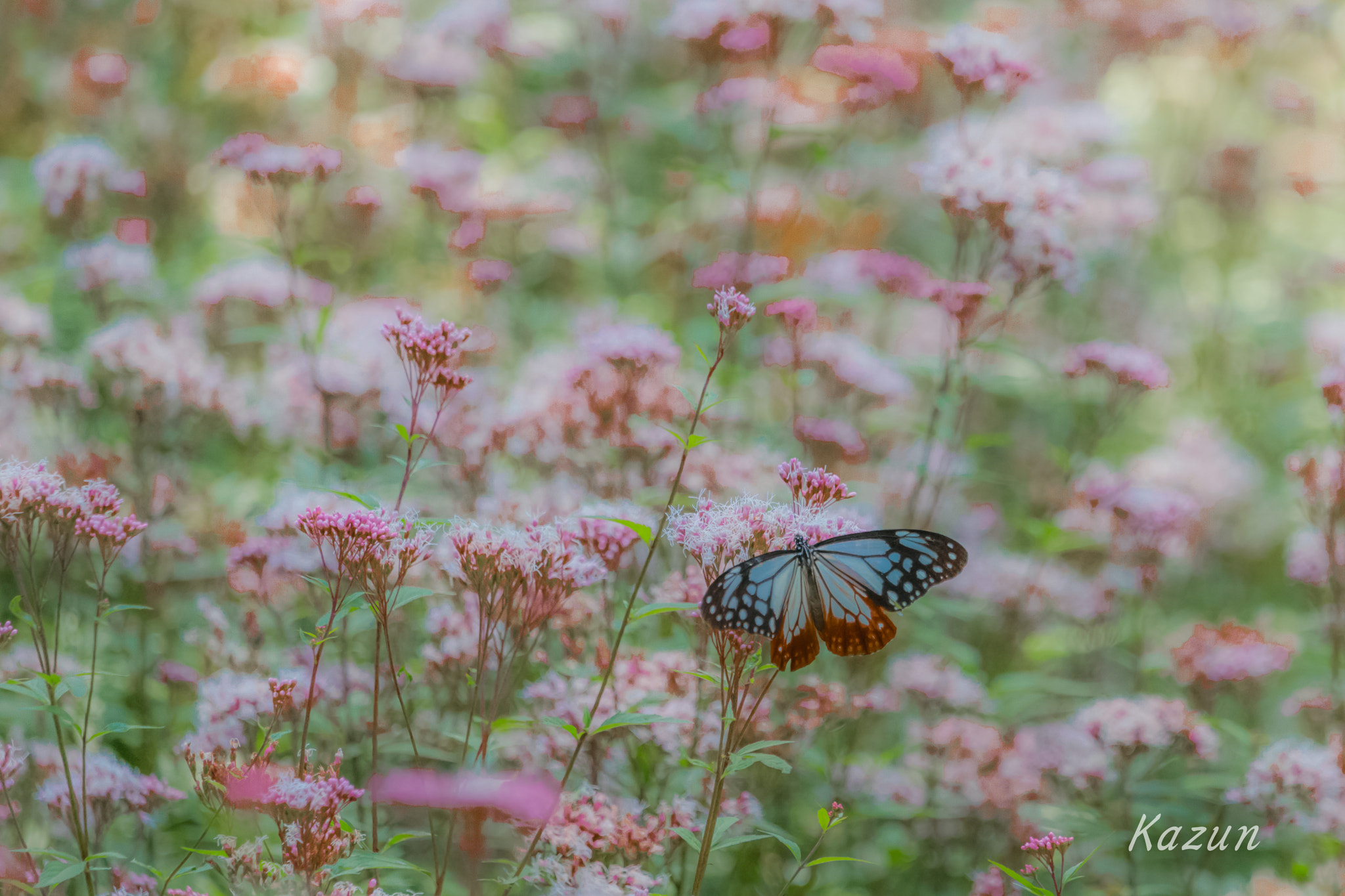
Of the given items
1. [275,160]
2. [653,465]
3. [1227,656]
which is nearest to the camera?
[275,160]

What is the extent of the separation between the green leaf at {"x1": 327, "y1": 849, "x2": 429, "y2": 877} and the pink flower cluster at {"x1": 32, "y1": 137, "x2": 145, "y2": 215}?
320 cm

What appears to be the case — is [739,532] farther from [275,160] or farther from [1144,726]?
[275,160]

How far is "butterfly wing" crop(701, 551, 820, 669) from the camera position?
6.25 feet

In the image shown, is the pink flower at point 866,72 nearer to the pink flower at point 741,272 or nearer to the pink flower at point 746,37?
the pink flower at point 746,37

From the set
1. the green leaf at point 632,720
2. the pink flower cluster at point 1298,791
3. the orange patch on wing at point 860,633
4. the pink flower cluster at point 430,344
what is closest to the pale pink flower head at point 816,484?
the orange patch on wing at point 860,633

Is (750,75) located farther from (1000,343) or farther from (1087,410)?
(1000,343)

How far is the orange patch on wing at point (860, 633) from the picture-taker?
2092 millimetres

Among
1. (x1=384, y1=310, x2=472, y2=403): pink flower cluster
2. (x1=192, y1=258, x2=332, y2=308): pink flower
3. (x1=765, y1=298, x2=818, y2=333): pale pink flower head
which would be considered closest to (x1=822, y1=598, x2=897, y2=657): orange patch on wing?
(x1=384, y1=310, x2=472, y2=403): pink flower cluster

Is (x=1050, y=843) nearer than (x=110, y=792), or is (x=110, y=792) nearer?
(x=1050, y=843)

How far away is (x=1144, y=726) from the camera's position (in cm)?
300

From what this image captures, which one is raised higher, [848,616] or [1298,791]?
[848,616]

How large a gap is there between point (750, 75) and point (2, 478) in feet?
15.8

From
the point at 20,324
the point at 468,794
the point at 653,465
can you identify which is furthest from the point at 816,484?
the point at 20,324
